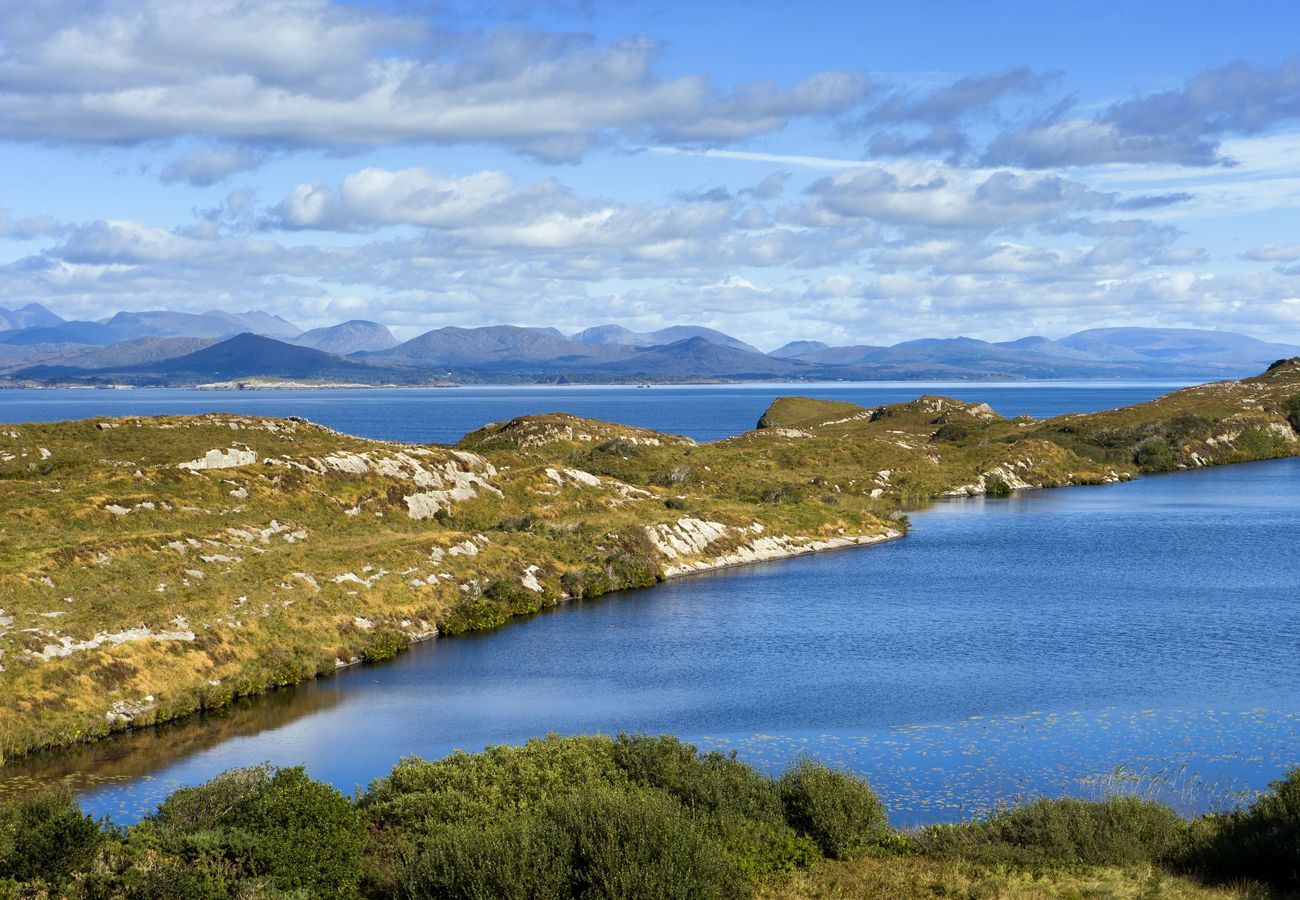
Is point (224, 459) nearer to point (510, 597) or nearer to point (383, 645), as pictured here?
point (510, 597)

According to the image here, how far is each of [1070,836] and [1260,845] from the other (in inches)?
174

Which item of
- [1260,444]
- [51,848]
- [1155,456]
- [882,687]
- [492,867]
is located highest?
[1260,444]

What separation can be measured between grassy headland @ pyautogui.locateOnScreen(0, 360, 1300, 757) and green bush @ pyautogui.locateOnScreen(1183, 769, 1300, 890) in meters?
39.4

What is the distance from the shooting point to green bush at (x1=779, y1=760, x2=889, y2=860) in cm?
3181

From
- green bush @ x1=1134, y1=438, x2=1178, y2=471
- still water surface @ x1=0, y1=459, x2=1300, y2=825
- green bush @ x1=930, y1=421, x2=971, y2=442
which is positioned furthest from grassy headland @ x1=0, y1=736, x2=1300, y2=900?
green bush @ x1=930, y1=421, x2=971, y2=442

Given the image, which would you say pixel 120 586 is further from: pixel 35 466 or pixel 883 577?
pixel 883 577

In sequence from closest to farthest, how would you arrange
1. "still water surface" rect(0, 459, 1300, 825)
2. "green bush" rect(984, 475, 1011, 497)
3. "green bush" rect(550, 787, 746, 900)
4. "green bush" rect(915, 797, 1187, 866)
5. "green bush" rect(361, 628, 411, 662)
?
"green bush" rect(550, 787, 746, 900) → "green bush" rect(915, 797, 1187, 866) → "still water surface" rect(0, 459, 1300, 825) → "green bush" rect(361, 628, 411, 662) → "green bush" rect(984, 475, 1011, 497)

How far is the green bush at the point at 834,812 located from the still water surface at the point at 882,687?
4226 millimetres

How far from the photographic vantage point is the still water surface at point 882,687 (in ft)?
139

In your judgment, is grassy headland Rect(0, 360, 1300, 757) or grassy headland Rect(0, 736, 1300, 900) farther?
grassy headland Rect(0, 360, 1300, 757)

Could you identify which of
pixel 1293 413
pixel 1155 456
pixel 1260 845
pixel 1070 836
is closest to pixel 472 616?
pixel 1070 836

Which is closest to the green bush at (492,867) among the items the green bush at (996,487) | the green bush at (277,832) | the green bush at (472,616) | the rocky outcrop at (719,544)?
the green bush at (277,832)

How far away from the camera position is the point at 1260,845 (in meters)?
29.0

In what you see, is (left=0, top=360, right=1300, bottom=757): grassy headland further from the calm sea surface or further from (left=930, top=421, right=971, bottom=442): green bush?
(left=930, top=421, right=971, bottom=442): green bush
